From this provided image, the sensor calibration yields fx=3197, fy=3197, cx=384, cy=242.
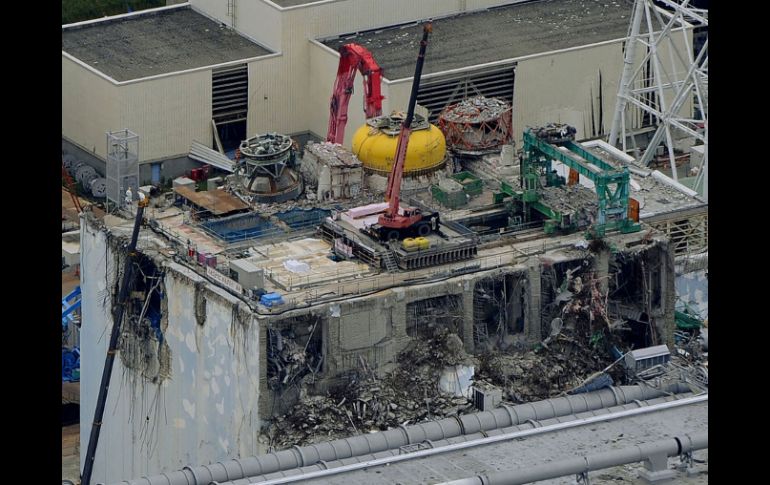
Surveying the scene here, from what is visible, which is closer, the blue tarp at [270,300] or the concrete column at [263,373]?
the concrete column at [263,373]

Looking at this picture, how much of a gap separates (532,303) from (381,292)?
9.40m

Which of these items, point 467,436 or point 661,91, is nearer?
point 467,436

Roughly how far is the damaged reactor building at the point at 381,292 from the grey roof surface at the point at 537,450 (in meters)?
4.27

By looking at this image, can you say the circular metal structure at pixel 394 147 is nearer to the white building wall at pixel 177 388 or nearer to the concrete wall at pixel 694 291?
the concrete wall at pixel 694 291

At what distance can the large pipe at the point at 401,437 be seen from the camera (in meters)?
140

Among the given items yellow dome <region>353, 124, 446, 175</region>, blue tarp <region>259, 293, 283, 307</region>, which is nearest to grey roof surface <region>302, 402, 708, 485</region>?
blue tarp <region>259, 293, 283, 307</region>

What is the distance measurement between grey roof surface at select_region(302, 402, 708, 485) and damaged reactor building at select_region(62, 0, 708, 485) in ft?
14.0

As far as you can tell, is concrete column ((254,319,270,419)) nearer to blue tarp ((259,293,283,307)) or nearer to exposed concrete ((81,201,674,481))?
exposed concrete ((81,201,674,481))

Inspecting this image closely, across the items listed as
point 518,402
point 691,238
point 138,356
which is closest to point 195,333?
point 138,356

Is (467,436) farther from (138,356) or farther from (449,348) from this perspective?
(138,356)

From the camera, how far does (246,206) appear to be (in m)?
176

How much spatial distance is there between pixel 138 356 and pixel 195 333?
6.51 meters

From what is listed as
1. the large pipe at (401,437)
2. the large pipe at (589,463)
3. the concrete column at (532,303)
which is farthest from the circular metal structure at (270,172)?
the large pipe at (589,463)

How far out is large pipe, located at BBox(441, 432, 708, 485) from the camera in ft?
437
